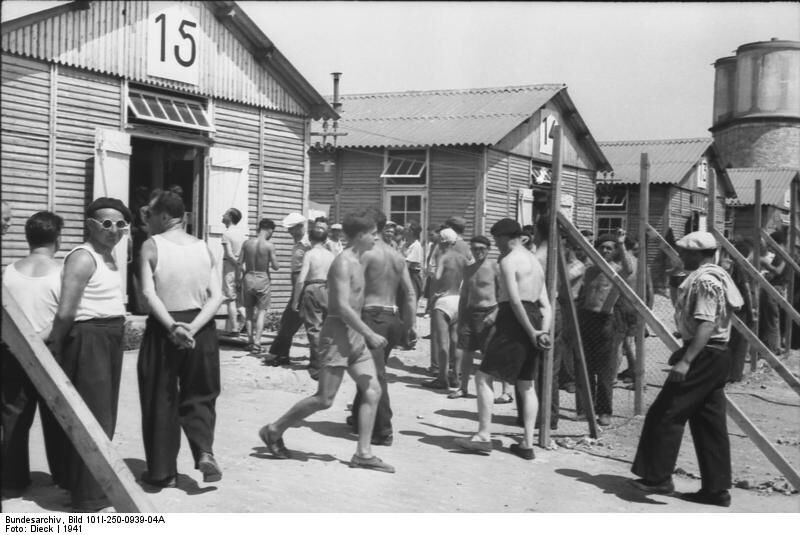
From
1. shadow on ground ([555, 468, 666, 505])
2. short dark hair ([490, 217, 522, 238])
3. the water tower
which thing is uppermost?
the water tower

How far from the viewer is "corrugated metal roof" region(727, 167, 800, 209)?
35.4m

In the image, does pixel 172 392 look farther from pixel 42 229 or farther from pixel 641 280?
pixel 641 280

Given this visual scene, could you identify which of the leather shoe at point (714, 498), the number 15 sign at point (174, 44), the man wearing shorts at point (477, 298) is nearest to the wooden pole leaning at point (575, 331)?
the man wearing shorts at point (477, 298)

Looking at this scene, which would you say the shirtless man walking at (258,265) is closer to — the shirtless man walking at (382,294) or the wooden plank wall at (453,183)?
the shirtless man walking at (382,294)

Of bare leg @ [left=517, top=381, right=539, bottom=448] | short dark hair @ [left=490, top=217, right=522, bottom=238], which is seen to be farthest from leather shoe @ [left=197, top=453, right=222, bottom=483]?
short dark hair @ [left=490, top=217, right=522, bottom=238]

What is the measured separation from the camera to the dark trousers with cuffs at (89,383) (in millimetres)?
4461

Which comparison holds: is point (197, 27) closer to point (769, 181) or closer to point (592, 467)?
point (592, 467)

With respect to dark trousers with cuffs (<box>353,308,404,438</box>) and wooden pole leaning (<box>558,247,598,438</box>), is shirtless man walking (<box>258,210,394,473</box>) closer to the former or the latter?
dark trousers with cuffs (<box>353,308,404,438</box>)

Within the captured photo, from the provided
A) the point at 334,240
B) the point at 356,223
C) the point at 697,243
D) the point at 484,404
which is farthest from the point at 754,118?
the point at 356,223

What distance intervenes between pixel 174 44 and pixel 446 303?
570 centimetres

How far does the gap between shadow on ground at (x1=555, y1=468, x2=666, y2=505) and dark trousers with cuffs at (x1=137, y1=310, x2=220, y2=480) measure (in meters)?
2.70

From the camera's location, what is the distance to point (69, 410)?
3266mm

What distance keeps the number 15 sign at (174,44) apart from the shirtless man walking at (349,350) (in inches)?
275
